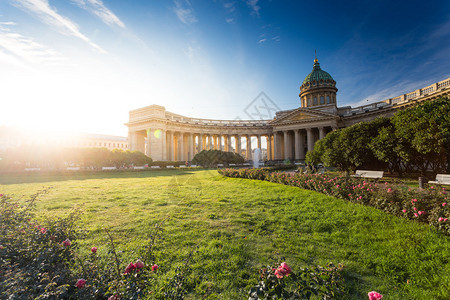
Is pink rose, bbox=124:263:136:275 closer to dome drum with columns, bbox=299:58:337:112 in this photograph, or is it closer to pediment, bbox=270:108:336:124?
pediment, bbox=270:108:336:124

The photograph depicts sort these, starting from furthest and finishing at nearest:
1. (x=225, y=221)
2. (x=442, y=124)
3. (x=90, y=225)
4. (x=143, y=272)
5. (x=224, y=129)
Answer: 1. (x=224, y=129)
2. (x=442, y=124)
3. (x=225, y=221)
4. (x=90, y=225)
5. (x=143, y=272)

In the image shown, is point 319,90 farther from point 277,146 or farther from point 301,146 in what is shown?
point 277,146

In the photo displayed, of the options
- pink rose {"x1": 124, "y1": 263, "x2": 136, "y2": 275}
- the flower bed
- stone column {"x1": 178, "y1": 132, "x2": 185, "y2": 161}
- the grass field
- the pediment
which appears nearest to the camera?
pink rose {"x1": 124, "y1": 263, "x2": 136, "y2": 275}

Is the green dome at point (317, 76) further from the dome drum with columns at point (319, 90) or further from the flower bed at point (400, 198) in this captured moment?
the flower bed at point (400, 198)

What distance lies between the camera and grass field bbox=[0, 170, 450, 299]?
3.51m

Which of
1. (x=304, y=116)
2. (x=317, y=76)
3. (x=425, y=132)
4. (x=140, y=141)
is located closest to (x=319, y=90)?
(x=317, y=76)

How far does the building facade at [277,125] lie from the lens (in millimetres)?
42094

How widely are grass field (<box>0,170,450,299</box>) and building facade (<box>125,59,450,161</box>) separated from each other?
1456 inches

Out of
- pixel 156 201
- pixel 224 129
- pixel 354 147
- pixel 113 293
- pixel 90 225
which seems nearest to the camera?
pixel 113 293

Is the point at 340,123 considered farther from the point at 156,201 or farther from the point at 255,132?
the point at 156,201

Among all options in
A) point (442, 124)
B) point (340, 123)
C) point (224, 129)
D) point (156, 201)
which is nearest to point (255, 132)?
point (224, 129)

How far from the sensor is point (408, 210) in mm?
5938

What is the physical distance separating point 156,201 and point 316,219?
6771 millimetres

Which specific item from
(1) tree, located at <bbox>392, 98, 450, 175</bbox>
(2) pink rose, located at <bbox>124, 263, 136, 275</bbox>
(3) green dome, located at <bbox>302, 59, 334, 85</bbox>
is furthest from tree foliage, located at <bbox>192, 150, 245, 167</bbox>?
(3) green dome, located at <bbox>302, 59, 334, 85</bbox>
